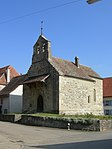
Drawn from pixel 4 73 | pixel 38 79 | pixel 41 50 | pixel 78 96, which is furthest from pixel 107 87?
pixel 38 79

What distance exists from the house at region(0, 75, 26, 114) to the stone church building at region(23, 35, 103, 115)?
5.32 m

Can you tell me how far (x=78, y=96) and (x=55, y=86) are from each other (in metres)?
5.10

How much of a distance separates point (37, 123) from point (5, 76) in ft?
93.4

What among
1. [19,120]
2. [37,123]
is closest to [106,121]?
[37,123]

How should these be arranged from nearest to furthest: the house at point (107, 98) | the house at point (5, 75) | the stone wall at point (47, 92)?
1. the stone wall at point (47, 92)
2. the house at point (5, 75)
3. the house at point (107, 98)

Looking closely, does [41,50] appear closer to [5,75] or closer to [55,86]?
[55,86]

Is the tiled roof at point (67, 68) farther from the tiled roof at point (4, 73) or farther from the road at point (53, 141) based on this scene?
the road at point (53, 141)

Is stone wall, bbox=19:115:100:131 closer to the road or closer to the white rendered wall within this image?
the road

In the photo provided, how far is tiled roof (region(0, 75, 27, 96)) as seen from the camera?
51.9 meters

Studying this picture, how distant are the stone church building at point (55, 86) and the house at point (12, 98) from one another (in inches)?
209

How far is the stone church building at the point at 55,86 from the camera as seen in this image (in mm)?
40156

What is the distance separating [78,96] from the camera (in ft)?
142

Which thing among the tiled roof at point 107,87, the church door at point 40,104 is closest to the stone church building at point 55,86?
the church door at point 40,104

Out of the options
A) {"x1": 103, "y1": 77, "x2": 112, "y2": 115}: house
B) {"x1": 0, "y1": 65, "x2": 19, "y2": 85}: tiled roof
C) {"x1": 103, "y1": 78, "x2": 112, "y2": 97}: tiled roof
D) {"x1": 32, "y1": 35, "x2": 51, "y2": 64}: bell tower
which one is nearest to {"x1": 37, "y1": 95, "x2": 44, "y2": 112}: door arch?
{"x1": 32, "y1": 35, "x2": 51, "y2": 64}: bell tower
